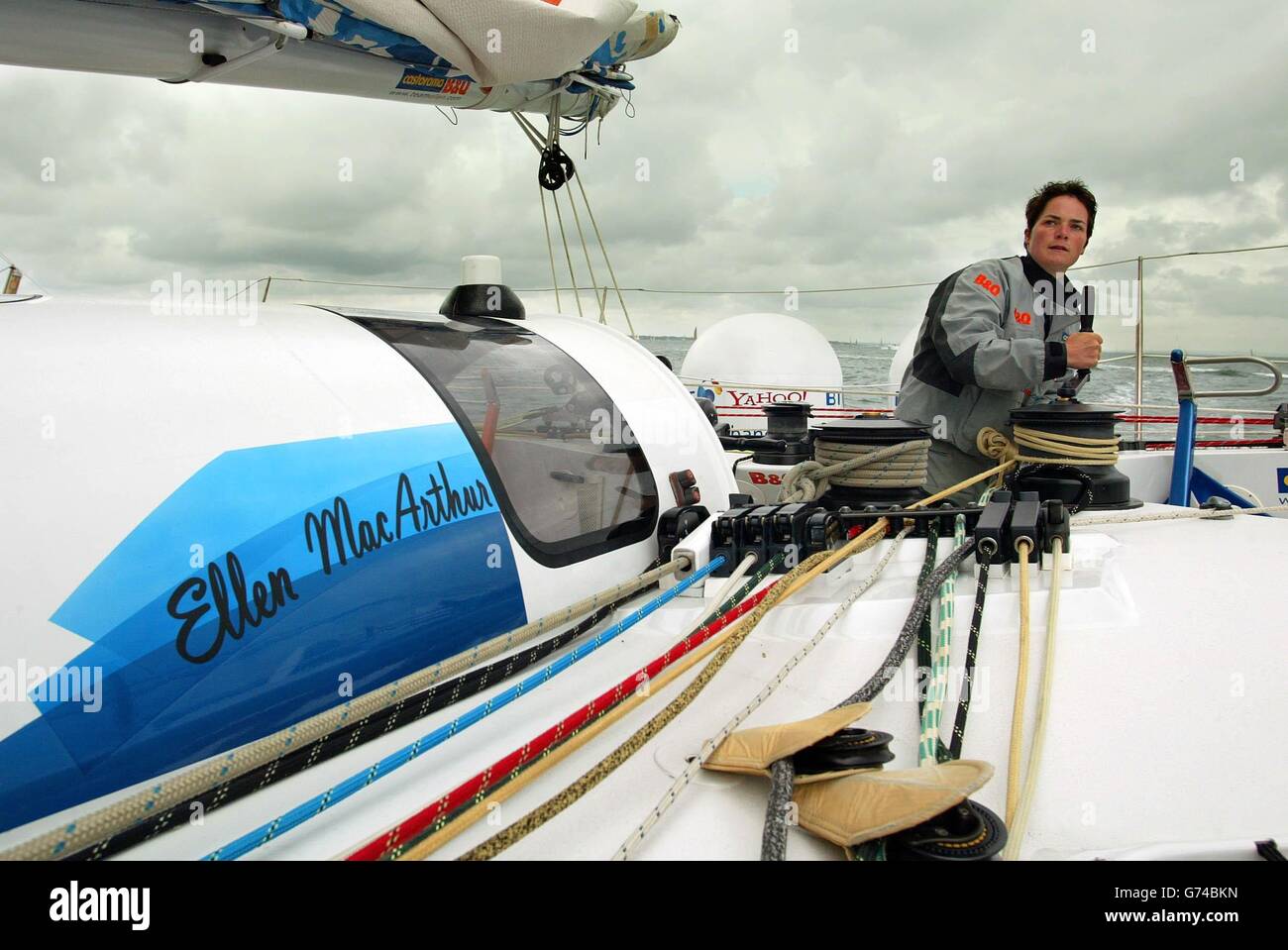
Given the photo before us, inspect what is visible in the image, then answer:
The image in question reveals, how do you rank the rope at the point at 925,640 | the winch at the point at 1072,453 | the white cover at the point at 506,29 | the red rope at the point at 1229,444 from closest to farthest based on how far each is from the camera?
the rope at the point at 925,640, the white cover at the point at 506,29, the winch at the point at 1072,453, the red rope at the point at 1229,444

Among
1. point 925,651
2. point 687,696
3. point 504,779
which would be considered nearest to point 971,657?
point 925,651

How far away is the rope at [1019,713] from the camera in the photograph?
130 cm

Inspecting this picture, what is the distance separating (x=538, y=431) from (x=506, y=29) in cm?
138

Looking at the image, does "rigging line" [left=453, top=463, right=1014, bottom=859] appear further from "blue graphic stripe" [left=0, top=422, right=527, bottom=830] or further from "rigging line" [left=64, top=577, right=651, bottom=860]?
"blue graphic stripe" [left=0, top=422, right=527, bottom=830]

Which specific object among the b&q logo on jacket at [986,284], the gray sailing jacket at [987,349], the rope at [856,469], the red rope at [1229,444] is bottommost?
the red rope at [1229,444]

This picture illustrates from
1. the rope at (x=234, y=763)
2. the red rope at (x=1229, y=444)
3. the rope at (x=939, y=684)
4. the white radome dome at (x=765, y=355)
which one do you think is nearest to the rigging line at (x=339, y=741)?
the rope at (x=234, y=763)

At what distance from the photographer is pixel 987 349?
125 inches

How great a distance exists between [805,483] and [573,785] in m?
1.69

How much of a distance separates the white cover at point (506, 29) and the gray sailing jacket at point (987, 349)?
5.07 feet

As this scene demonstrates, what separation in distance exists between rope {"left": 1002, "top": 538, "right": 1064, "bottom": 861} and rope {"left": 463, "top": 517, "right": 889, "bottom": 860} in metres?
0.47

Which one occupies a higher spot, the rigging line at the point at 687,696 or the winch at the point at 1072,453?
the winch at the point at 1072,453

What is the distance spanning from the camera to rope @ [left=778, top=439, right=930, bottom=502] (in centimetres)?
278

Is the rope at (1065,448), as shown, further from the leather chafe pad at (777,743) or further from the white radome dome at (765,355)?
the white radome dome at (765,355)

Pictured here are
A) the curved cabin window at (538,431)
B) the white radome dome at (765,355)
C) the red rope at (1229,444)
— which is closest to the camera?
the curved cabin window at (538,431)
